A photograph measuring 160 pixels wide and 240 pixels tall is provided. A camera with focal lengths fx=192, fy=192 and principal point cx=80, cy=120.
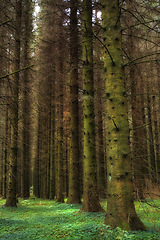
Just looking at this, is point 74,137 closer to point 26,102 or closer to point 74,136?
point 74,136

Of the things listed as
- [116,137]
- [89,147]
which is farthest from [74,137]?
[116,137]

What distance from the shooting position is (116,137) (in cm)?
477

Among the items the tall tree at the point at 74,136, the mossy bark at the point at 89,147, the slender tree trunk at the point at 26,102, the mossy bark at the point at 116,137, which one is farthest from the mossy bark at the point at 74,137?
the mossy bark at the point at 116,137

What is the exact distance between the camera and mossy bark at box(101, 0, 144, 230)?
4445 millimetres

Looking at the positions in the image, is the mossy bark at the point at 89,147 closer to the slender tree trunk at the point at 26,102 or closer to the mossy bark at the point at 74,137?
the mossy bark at the point at 74,137

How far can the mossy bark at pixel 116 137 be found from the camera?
175 inches

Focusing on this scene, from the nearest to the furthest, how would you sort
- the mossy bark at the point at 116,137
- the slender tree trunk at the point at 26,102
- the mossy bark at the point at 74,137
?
the mossy bark at the point at 116,137 → the mossy bark at the point at 74,137 → the slender tree trunk at the point at 26,102

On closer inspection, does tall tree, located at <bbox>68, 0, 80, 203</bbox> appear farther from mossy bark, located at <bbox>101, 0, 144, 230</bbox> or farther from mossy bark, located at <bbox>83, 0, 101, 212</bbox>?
mossy bark, located at <bbox>101, 0, 144, 230</bbox>

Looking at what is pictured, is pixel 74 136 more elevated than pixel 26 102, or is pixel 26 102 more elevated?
pixel 26 102

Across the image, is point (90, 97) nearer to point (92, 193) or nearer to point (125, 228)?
point (92, 193)

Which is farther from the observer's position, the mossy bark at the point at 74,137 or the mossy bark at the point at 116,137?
the mossy bark at the point at 74,137

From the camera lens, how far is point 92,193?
24.4 feet

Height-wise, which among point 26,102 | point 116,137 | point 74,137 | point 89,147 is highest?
point 26,102

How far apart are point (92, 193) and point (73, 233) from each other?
304cm
